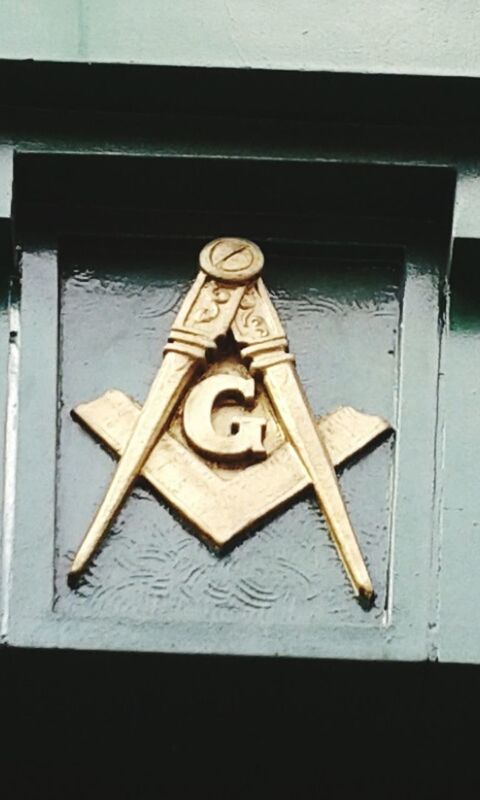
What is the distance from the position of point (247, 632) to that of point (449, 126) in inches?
31.0

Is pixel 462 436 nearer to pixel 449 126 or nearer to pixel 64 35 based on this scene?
pixel 449 126

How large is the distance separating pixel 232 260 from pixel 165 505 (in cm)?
39

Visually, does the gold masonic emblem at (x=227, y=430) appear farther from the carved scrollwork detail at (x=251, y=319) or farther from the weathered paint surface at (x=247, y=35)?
the weathered paint surface at (x=247, y=35)

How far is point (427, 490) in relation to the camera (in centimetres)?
367

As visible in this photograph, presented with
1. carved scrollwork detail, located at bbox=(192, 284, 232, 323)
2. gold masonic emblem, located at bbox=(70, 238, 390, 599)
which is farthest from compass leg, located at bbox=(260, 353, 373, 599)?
carved scrollwork detail, located at bbox=(192, 284, 232, 323)

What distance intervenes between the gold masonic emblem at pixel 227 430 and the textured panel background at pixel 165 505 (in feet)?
0.08

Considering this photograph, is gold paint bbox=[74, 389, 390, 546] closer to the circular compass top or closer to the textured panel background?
the textured panel background

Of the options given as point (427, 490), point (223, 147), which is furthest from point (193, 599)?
point (223, 147)

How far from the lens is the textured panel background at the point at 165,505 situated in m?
3.62

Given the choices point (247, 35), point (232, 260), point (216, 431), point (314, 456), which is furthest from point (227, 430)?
point (247, 35)

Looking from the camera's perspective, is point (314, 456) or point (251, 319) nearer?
point (314, 456)

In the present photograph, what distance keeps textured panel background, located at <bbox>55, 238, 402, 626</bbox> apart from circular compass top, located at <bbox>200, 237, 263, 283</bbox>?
0.04 m

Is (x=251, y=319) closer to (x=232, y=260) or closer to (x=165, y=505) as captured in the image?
(x=232, y=260)

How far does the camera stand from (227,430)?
3.71 m
